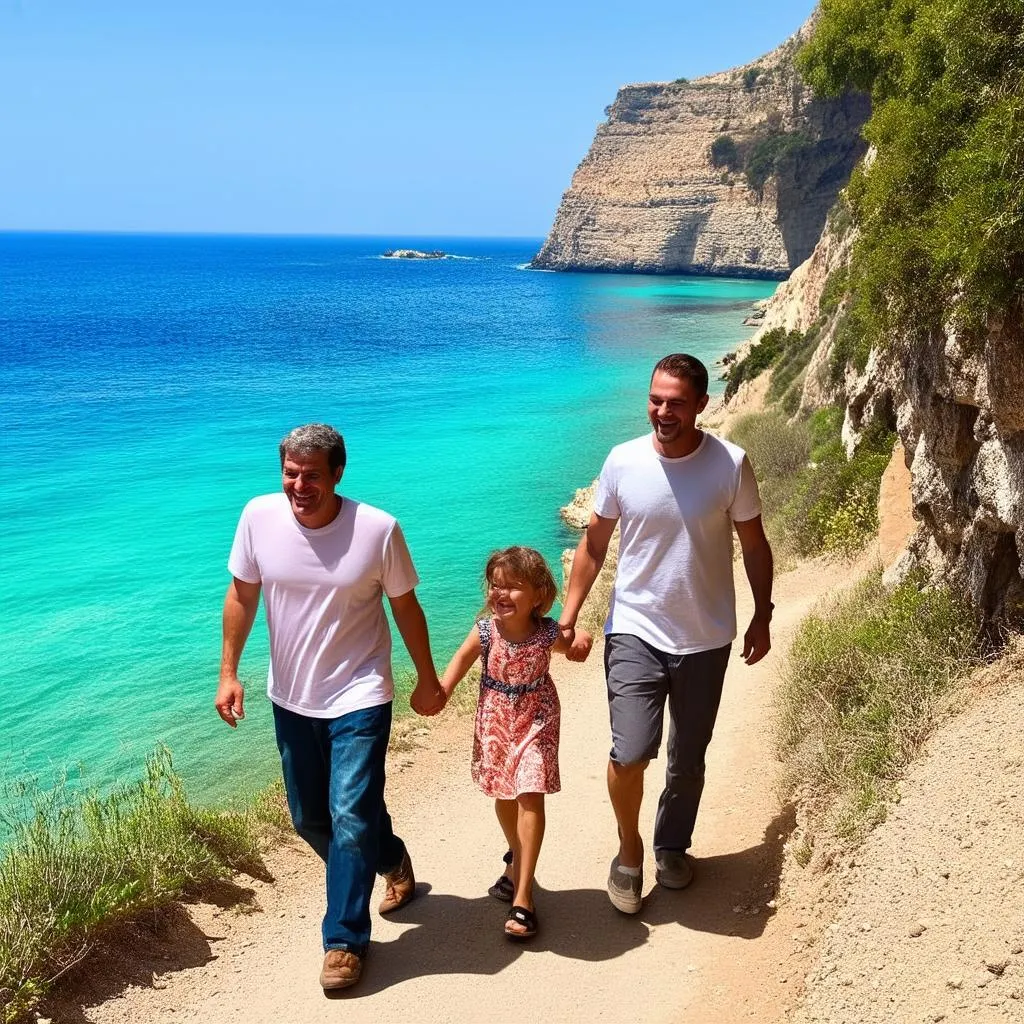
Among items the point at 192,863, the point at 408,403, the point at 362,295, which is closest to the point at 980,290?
the point at 192,863

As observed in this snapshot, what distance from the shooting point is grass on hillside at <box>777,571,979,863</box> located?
4.79 meters

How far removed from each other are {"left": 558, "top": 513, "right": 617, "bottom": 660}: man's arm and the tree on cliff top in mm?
2101

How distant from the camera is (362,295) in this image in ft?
335

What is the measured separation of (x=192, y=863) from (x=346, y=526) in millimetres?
2144

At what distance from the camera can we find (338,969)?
13.4 feet

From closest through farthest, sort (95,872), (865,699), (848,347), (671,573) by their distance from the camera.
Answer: (671,573), (95,872), (865,699), (848,347)

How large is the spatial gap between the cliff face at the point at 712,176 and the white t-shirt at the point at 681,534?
89.9 meters

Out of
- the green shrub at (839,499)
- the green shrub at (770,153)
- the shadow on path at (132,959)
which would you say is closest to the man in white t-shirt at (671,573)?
the shadow on path at (132,959)

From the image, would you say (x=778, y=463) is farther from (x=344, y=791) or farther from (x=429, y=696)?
(x=344, y=791)

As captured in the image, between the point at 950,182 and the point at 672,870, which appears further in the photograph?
the point at 950,182

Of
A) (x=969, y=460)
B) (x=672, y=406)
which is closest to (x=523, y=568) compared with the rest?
(x=672, y=406)

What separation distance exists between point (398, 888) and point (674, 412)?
2609mm

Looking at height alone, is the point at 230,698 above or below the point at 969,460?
below

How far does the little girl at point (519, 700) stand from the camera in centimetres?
432
